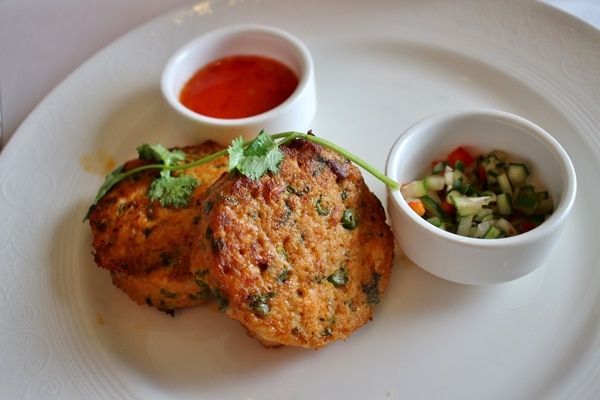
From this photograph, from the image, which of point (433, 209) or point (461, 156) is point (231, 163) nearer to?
point (433, 209)

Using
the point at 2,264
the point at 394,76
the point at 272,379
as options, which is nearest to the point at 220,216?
the point at 272,379

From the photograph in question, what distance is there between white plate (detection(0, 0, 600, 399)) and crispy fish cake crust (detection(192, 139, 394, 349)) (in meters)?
0.27

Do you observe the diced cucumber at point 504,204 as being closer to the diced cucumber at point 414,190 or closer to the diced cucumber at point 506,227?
the diced cucumber at point 506,227

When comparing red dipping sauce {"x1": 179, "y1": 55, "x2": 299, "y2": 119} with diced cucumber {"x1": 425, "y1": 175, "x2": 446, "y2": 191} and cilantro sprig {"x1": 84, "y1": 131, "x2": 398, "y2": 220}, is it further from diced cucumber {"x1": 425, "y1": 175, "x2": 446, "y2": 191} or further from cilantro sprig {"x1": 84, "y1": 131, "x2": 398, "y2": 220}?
diced cucumber {"x1": 425, "y1": 175, "x2": 446, "y2": 191}

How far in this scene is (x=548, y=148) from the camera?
2.76 metres

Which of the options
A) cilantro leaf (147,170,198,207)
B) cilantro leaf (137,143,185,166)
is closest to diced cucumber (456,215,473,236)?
cilantro leaf (147,170,198,207)

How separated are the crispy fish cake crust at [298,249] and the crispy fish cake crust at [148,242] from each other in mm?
250

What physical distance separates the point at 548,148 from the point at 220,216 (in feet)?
5.28

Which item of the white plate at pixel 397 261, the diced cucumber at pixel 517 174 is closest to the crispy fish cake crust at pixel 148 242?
the white plate at pixel 397 261

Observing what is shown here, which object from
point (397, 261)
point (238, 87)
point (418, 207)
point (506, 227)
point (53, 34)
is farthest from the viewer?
point (53, 34)

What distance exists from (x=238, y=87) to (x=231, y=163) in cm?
122

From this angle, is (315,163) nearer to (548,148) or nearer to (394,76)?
(548,148)

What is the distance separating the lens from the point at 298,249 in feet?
8.32

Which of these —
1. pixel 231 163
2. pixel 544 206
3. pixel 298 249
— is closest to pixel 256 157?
pixel 231 163
